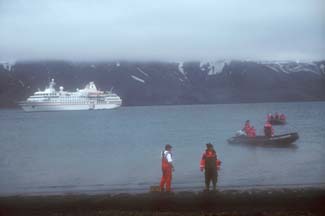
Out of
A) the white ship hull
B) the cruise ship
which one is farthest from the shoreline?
the white ship hull

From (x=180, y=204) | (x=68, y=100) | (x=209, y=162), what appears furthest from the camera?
(x=68, y=100)

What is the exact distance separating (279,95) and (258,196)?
16474 centimetres

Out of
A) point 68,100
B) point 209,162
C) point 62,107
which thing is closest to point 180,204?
point 209,162

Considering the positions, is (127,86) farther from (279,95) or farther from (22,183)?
(22,183)

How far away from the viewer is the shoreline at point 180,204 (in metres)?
Result: 9.30

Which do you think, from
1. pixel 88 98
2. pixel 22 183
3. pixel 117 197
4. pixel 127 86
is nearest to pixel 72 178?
pixel 22 183

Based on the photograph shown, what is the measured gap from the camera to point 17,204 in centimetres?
1094

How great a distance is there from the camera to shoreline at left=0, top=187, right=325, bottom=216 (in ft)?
30.5

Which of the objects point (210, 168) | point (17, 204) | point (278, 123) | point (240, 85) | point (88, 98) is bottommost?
point (17, 204)

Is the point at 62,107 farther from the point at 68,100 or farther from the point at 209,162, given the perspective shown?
the point at 209,162

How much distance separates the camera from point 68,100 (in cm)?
11531

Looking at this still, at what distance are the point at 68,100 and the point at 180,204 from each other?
107441 millimetres

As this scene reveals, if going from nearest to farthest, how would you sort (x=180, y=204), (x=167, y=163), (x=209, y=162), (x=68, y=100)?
(x=180, y=204) → (x=209, y=162) → (x=167, y=163) → (x=68, y=100)

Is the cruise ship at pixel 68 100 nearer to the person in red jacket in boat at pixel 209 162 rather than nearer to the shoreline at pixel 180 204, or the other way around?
the shoreline at pixel 180 204
